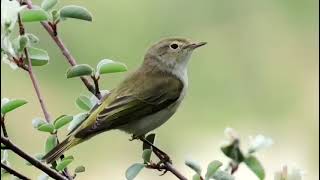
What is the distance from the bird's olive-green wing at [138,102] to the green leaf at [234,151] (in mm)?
932

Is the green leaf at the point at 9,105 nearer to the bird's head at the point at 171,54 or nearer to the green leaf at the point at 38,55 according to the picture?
the green leaf at the point at 38,55

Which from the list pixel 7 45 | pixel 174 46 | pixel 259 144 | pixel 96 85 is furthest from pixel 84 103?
pixel 174 46

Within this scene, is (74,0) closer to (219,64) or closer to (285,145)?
(219,64)

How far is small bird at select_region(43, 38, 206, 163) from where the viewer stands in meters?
2.24

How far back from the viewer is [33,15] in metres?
1.54

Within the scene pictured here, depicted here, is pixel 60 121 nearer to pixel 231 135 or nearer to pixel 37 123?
pixel 37 123

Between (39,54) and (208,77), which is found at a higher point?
(39,54)

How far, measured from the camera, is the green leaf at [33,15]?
1.54 metres

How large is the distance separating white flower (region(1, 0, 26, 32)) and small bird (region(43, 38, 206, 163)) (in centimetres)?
55

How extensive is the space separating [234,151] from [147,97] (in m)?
1.24

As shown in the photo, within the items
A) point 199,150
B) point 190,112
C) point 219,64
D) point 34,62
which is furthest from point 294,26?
point 34,62

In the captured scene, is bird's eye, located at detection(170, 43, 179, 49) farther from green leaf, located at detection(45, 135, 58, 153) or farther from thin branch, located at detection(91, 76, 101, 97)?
green leaf, located at detection(45, 135, 58, 153)

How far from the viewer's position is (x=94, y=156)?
5.28 metres

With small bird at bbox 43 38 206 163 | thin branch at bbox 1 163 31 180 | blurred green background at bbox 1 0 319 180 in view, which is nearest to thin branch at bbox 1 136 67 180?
thin branch at bbox 1 163 31 180
